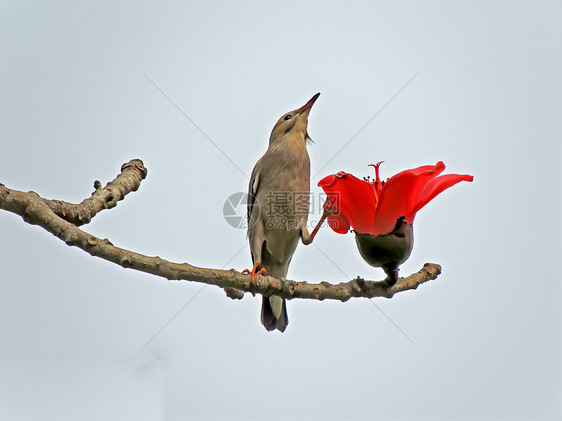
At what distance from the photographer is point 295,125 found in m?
4.66

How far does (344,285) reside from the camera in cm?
242

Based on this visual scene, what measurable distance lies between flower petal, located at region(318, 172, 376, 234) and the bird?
1539 millimetres

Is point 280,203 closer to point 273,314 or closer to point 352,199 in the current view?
point 273,314

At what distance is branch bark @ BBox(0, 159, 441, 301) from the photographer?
1.95 meters

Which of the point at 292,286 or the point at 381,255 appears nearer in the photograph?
the point at 381,255

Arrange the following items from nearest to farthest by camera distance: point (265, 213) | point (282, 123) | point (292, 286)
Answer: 1. point (292, 286)
2. point (265, 213)
3. point (282, 123)

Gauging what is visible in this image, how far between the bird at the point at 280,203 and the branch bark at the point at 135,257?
1352 mm

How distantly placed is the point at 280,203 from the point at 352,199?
80.5 inches

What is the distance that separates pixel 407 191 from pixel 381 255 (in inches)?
11.6

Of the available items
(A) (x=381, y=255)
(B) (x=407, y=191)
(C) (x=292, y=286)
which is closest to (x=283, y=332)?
(C) (x=292, y=286)

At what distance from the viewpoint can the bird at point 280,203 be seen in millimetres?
4059

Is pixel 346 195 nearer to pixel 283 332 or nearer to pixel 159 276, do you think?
pixel 159 276

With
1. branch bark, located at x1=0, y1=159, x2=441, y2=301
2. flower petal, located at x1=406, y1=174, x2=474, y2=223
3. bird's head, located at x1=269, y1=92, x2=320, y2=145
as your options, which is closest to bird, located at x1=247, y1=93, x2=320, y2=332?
bird's head, located at x1=269, y1=92, x2=320, y2=145

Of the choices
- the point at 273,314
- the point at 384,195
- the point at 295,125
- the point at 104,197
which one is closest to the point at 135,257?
the point at 104,197
